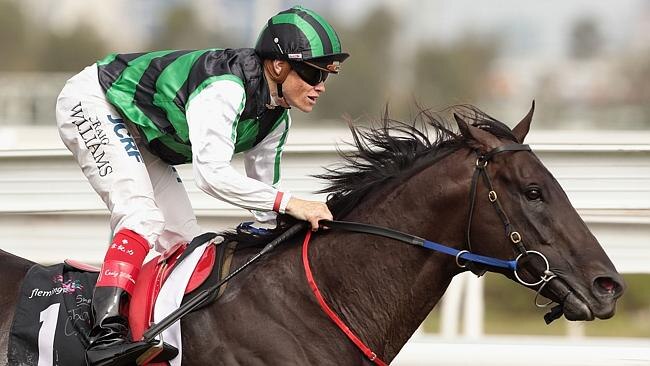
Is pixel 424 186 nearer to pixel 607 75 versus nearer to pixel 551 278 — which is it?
pixel 551 278

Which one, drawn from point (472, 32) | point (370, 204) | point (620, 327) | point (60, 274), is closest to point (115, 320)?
point (60, 274)

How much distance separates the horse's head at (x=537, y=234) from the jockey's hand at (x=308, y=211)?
516 mm

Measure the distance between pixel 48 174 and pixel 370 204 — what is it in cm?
227

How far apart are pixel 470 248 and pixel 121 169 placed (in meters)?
1.28

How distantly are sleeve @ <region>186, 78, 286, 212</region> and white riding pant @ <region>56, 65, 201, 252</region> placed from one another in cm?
28

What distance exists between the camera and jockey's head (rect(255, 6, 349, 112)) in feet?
13.7

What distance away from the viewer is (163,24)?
3159 inches

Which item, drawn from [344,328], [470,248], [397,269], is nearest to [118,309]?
[344,328]

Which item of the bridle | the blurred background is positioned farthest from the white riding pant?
the blurred background

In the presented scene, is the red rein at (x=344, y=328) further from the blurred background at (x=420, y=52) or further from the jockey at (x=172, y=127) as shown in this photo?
the blurred background at (x=420, y=52)

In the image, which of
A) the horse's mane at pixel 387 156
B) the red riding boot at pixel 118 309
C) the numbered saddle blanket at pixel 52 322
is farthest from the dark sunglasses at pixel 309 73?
the numbered saddle blanket at pixel 52 322

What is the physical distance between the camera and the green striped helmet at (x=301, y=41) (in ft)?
13.7

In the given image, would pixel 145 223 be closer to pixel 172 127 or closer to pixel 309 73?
pixel 172 127

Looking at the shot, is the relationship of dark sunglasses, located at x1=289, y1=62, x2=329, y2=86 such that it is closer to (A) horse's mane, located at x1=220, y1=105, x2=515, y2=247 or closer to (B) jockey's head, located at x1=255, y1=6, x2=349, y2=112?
(B) jockey's head, located at x1=255, y1=6, x2=349, y2=112
